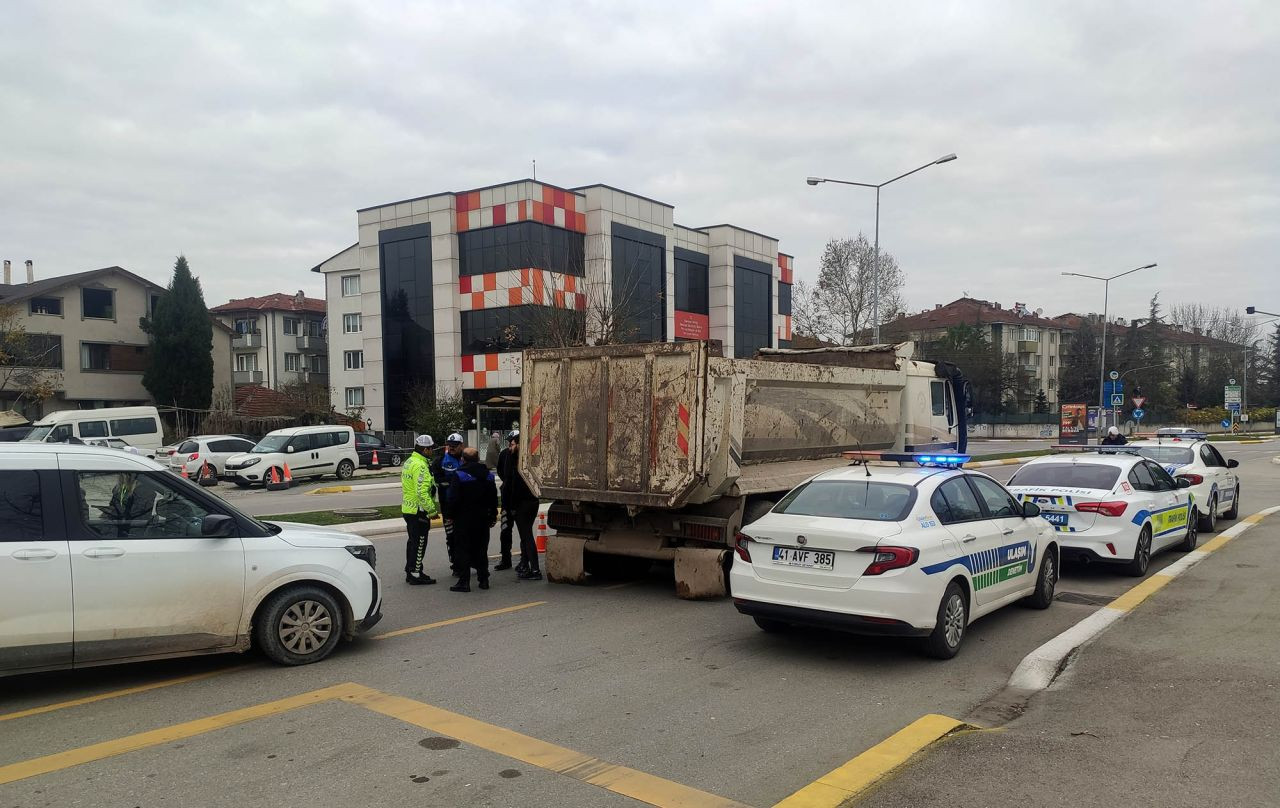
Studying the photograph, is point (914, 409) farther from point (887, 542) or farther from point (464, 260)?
point (464, 260)

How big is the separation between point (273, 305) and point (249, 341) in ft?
11.0

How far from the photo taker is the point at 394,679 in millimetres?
6363

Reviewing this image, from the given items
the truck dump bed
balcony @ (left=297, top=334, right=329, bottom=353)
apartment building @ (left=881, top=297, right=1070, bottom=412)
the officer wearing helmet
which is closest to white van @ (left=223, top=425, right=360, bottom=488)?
the officer wearing helmet

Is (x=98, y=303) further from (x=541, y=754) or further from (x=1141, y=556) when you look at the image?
(x=541, y=754)

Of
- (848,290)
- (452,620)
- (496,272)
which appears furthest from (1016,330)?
(452,620)

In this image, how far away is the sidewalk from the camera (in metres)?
4.37

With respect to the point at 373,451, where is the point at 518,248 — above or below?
above

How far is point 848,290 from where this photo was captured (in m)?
48.9

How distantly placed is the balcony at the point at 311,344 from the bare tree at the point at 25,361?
21985 millimetres

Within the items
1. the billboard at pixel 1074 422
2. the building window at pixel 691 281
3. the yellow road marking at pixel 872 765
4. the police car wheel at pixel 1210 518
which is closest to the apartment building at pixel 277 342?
the building window at pixel 691 281

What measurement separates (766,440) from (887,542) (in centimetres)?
362

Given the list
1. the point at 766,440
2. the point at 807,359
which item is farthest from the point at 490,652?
the point at 807,359

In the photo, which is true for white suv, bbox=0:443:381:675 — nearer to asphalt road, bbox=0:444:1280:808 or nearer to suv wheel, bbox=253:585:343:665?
suv wheel, bbox=253:585:343:665

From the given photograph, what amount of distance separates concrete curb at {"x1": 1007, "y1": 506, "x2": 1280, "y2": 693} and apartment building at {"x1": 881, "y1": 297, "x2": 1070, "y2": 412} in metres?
76.9
